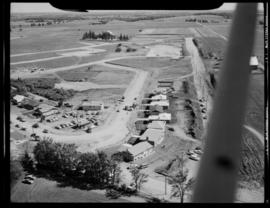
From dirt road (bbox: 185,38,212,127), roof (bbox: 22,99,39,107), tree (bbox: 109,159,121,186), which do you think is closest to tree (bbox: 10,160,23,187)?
tree (bbox: 109,159,121,186)

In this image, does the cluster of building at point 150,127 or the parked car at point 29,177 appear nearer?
the parked car at point 29,177

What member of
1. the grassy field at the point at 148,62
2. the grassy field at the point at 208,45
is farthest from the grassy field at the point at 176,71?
the grassy field at the point at 208,45

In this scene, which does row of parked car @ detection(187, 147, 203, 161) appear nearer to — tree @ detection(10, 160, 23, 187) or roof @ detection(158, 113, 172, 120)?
roof @ detection(158, 113, 172, 120)

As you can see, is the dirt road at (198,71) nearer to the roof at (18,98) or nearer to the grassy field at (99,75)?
the grassy field at (99,75)
